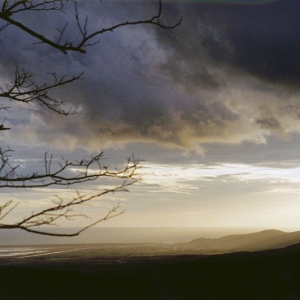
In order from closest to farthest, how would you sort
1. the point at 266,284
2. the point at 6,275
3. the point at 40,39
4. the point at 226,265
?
the point at 40,39 → the point at 266,284 → the point at 6,275 → the point at 226,265

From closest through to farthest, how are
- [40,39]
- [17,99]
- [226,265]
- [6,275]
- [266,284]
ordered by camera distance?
[40,39] < [17,99] < [266,284] < [6,275] < [226,265]

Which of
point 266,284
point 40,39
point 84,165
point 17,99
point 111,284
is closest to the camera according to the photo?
point 40,39

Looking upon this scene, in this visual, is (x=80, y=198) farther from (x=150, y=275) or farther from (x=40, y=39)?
(x=150, y=275)

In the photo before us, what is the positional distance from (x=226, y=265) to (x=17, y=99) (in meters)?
15.0

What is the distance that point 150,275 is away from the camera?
16.8 meters

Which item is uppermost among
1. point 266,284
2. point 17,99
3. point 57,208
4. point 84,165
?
point 17,99

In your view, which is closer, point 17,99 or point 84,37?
point 84,37

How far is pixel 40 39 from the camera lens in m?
3.57

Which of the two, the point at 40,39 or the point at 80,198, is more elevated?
the point at 40,39

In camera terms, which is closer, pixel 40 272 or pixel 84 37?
pixel 84 37

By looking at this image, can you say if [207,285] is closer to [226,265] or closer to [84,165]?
[226,265]

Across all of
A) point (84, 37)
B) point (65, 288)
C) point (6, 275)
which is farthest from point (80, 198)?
point (6, 275)

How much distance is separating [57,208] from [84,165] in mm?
641

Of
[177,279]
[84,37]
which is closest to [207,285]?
[177,279]
